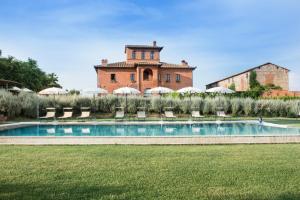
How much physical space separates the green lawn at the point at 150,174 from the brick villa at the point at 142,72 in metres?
32.3

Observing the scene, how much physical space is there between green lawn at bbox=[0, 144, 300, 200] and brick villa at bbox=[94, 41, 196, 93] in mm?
32295

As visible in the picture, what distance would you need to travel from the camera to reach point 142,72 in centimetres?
3909

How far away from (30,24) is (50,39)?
3.48 metres

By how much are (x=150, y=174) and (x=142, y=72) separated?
34.6 metres

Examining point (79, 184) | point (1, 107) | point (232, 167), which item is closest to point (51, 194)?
point (79, 184)

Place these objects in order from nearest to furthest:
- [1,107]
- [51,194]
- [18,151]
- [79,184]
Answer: [51,194] → [79,184] → [18,151] → [1,107]

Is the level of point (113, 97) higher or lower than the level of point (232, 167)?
higher

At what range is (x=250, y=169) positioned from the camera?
17.0 feet

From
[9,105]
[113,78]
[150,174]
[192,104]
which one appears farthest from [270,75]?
[150,174]

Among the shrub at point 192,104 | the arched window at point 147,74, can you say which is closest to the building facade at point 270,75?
the arched window at point 147,74

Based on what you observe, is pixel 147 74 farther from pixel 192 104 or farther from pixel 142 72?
pixel 192 104

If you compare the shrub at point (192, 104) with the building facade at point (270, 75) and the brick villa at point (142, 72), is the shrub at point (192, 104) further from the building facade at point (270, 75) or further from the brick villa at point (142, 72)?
the building facade at point (270, 75)

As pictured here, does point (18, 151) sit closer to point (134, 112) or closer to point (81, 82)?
point (134, 112)

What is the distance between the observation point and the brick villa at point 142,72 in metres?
39.2
